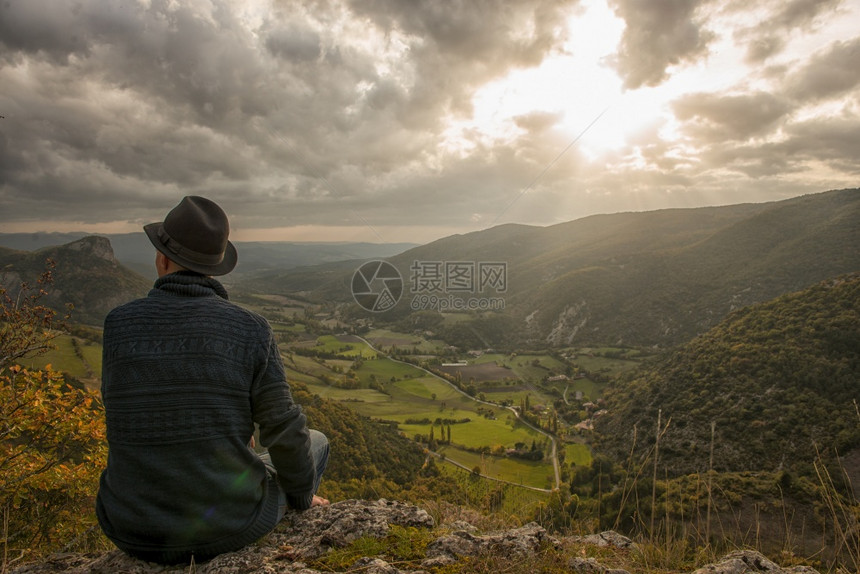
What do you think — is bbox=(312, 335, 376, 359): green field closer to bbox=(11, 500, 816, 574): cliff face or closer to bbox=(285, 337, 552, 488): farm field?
bbox=(285, 337, 552, 488): farm field

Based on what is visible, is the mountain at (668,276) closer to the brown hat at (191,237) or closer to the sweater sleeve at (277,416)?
the brown hat at (191,237)

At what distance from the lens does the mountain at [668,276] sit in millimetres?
68250

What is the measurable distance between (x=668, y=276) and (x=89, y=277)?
125765 millimetres

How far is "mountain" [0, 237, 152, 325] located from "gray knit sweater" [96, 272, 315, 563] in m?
86.0

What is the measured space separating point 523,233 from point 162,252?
627 ft

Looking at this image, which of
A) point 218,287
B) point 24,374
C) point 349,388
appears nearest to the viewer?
point 218,287

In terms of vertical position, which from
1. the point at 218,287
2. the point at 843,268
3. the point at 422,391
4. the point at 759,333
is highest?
the point at 218,287

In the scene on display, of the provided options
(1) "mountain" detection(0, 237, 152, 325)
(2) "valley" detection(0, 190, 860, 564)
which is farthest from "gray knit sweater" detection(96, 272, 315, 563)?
(1) "mountain" detection(0, 237, 152, 325)

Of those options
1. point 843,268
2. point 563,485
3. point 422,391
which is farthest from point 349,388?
point 843,268

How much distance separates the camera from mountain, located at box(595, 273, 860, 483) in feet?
83.7

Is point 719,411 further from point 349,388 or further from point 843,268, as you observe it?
point 843,268

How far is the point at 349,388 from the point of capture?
2142 inches

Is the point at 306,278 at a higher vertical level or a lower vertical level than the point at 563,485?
higher

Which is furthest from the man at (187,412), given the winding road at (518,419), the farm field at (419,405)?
the farm field at (419,405)
